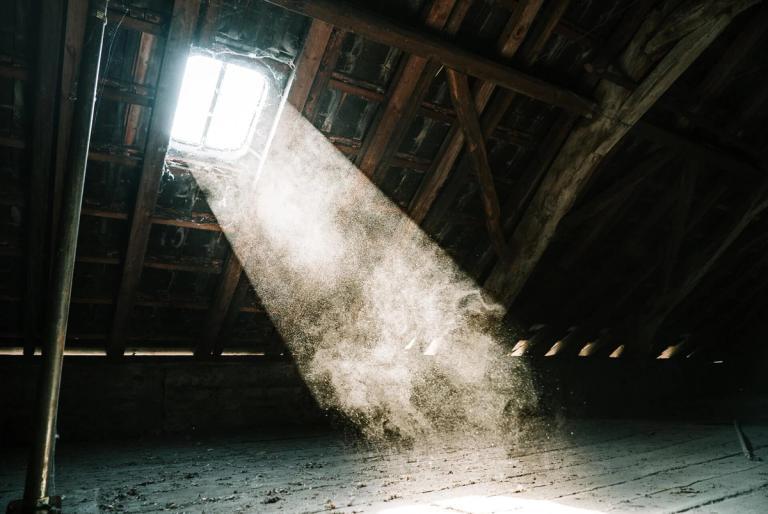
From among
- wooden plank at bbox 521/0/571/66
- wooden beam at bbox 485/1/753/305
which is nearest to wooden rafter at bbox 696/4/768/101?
wooden beam at bbox 485/1/753/305

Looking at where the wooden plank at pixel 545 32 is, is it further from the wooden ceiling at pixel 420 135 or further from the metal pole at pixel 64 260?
the metal pole at pixel 64 260

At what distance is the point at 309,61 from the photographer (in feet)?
10.9

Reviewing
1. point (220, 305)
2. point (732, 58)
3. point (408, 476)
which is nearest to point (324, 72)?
point (220, 305)

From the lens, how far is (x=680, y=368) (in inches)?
342

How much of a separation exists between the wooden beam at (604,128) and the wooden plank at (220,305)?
2.45 meters

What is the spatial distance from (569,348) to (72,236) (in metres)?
6.80

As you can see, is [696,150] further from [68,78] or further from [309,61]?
[68,78]

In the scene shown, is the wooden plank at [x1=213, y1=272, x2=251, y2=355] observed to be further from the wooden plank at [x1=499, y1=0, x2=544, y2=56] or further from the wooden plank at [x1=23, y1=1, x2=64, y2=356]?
the wooden plank at [x1=499, y1=0, x2=544, y2=56]

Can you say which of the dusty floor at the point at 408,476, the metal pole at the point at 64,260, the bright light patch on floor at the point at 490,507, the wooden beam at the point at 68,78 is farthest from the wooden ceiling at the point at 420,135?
the bright light patch on floor at the point at 490,507

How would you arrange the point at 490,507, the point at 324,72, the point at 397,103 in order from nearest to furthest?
1. the point at 490,507
2. the point at 324,72
3. the point at 397,103

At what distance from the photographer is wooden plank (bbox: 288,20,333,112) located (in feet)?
10.5

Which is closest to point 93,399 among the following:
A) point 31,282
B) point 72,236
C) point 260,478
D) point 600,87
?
point 31,282

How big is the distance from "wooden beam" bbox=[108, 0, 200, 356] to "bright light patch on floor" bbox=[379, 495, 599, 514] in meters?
2.82

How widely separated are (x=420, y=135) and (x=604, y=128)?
5.01 feet
